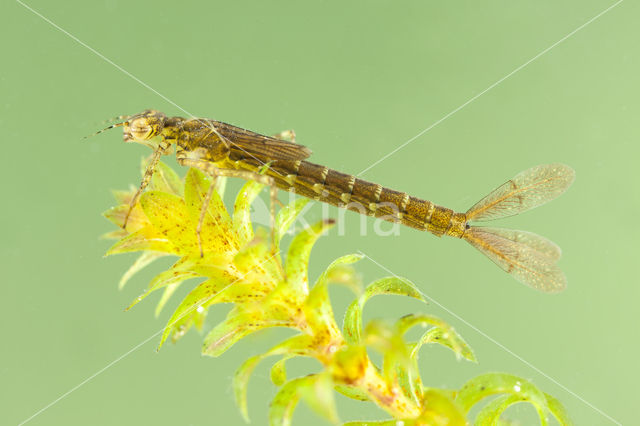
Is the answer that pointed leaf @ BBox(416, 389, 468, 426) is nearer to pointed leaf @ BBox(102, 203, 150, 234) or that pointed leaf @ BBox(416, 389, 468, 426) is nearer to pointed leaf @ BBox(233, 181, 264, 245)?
pointed leaf @ BBox(233, 181, 264, 245)

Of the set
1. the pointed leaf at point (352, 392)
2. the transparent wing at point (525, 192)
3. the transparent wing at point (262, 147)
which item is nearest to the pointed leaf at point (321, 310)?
the pointed leaf at point (352, 392)

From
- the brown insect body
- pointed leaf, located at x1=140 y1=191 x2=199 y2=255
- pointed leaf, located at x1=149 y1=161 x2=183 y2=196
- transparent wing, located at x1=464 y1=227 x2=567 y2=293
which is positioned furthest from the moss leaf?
the brown insect body

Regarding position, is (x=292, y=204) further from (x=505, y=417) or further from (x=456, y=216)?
(x=456, y=216)

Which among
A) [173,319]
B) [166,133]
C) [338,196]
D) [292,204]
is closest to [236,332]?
[173,319]

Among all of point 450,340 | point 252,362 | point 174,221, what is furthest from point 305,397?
point 174,221

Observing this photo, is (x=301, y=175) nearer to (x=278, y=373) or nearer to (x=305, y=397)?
(x=278, y=373)

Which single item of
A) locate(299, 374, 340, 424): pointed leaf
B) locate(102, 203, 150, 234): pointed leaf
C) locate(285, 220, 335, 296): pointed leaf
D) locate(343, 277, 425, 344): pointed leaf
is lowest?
locate(299, 374, 340, 424): pointed leaf
